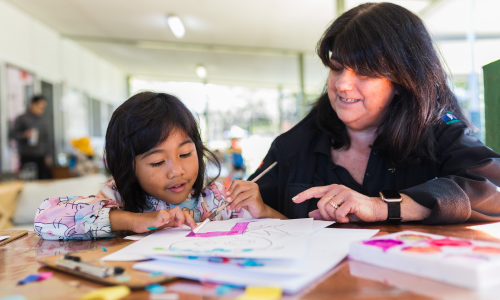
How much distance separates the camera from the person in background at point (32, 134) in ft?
18.1

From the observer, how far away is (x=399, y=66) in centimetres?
116

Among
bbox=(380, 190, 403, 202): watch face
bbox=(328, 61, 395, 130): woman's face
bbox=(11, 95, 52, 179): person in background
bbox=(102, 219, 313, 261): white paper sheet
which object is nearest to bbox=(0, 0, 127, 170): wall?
bbox=(11, 95, 52, 179): person in background

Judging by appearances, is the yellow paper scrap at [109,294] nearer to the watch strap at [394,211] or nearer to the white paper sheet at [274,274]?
the white paper sheet at [274,274]

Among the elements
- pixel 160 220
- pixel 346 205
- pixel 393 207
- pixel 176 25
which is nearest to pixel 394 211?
pixel 393 207

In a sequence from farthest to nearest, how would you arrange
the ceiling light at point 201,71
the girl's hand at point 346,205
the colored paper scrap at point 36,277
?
the ceiling light at point 201,71, the girl's hand at point 346,205, the colored paper scrap at point 36,277

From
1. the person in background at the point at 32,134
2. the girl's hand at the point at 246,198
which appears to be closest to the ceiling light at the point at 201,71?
the person in background at the point at 32,134

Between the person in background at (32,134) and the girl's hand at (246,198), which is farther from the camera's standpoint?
the person in background at (32,134)

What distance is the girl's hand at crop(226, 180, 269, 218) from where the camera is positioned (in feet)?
3.60

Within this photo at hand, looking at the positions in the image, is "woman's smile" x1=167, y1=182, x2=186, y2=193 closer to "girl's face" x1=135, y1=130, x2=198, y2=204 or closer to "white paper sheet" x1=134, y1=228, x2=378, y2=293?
"girl's face" x1=135, y1=130, x2=198, y2=204

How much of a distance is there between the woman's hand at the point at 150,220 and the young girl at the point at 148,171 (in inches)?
0.5

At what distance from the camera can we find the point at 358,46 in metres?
1.15

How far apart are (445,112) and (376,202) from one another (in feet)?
1.75

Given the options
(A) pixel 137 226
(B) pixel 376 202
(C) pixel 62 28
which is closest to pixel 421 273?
(B) pixel 376 202

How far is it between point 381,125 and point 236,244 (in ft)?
2.67
